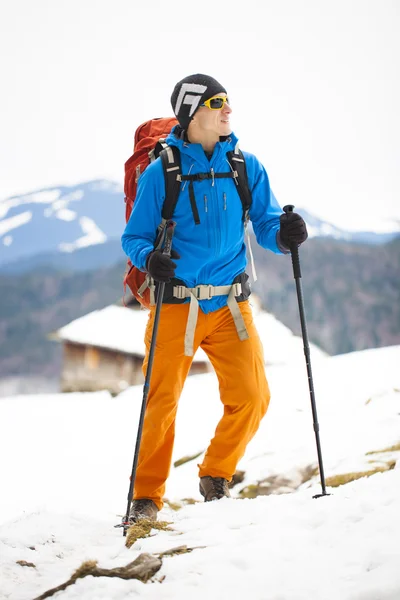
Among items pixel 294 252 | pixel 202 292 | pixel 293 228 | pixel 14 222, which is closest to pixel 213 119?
pixel 293 228

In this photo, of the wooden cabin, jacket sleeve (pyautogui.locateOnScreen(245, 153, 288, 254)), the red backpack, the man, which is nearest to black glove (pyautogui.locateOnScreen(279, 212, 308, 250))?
the man

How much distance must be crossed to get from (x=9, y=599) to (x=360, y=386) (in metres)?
6.88

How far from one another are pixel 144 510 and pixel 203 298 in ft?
4.49

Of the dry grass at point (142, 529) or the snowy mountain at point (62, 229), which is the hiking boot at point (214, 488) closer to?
the dry grass at point (142, 529)

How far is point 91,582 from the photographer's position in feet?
9.02

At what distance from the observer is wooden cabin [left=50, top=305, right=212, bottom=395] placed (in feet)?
85.1

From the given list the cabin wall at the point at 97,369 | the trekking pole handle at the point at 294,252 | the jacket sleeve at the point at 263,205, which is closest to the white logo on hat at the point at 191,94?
the jacket sleeve at the point at 263,205

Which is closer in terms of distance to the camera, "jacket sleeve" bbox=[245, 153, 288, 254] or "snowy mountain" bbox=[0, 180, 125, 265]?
"jacket sleeve" bbox=[245, 153, 288, 254]

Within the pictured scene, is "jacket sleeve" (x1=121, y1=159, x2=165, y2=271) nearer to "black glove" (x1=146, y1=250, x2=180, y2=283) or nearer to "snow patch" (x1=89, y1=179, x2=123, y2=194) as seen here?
"black glove" (x1=146, y1=250, x2=180, y2=283)

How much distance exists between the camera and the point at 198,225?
388 cm

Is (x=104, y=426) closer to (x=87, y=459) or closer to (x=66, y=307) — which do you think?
(x=87, y=459)

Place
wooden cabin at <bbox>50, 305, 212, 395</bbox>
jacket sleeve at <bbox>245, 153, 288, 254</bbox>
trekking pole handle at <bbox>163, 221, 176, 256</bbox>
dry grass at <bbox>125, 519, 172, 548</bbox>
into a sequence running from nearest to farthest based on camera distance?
1. dry grass at <bbox>125, 519, 172, 548</bbox>
2. trekking pole handle at <bbox>163, 221, 176, 256</bbox>
3. jacket sleeve at <bbox>245, 153, 288, 254</bbox>
4. wooden cabin at <bbox>50, 305, 212, 395</bbox>

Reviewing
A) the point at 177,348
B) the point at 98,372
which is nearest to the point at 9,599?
the point at 177,348

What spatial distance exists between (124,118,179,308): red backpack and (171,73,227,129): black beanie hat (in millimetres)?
208
